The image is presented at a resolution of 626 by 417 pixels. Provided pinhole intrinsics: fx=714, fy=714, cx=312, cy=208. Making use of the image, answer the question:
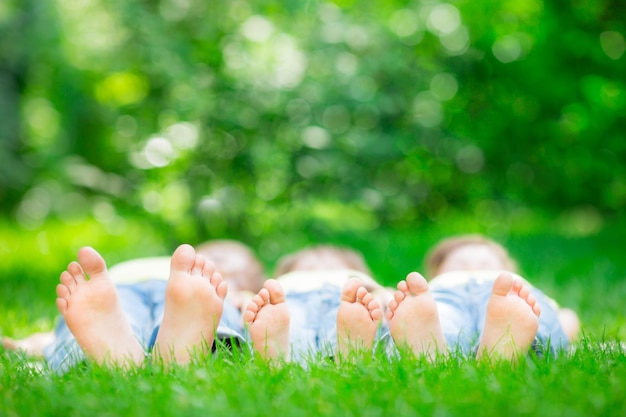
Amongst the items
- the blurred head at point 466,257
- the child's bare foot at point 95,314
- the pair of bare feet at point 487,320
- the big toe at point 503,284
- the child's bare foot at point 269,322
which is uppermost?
the blurred head at point 466,257

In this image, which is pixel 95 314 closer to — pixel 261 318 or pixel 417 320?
pixel 261 318

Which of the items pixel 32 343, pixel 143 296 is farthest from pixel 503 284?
pixel 32 343

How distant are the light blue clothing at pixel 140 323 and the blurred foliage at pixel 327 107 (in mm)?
1956

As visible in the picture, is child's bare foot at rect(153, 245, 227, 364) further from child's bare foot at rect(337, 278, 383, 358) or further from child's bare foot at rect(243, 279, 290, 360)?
child's bare foot at rect(337, 278, 383, 358)

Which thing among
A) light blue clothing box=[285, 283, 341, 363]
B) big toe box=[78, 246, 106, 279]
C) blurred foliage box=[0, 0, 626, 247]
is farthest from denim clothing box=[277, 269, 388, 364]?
blurred foliage box=[0, 0, 626, 247]

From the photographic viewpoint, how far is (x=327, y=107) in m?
4.76

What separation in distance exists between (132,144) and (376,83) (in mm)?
1957

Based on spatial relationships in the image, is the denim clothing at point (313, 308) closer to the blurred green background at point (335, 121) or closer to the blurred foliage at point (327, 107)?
the blurred green background at point (335, 121)

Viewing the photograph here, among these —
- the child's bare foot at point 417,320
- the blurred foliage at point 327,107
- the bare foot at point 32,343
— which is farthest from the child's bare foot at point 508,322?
the blurred foliage at point 327,107

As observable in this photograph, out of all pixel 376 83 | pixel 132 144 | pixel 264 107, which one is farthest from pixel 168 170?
pixel 376 83

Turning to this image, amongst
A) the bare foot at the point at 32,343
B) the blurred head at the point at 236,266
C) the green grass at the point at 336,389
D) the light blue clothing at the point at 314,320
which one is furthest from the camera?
the blurred head at the point at 236,266

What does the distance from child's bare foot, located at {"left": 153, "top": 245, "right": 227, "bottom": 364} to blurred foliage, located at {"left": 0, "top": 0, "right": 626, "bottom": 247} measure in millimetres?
2421

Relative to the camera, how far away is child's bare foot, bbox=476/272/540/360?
185cm

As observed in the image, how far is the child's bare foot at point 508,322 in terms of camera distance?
6.06 feet
